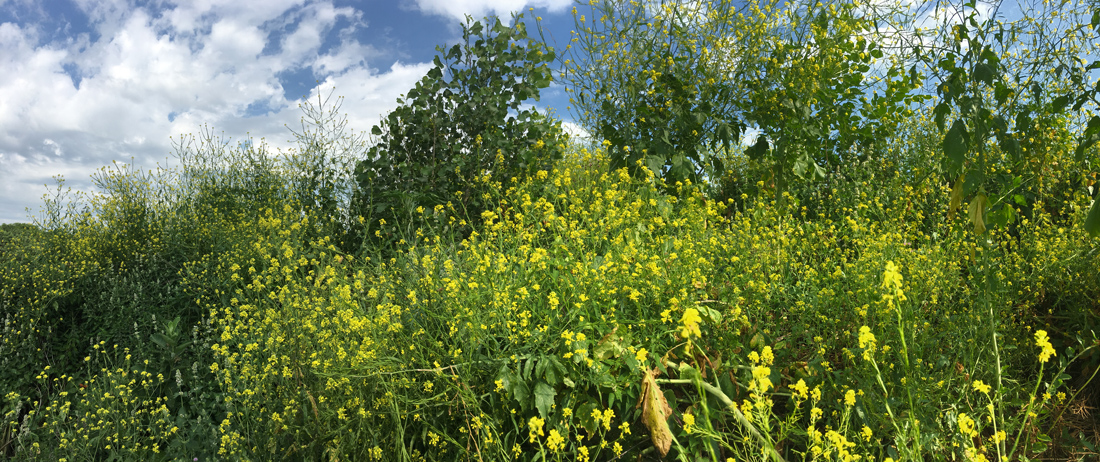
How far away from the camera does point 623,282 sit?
2.35 meters

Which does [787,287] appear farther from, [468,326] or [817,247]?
[468,326]

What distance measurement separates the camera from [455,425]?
7.28 ft

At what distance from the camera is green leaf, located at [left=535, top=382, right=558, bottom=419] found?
1869mm

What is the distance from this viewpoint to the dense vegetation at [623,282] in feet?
6.73

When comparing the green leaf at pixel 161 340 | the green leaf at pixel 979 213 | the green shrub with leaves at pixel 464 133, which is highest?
the green shrub with leaves at pixel 464 133

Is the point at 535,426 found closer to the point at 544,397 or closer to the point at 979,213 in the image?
the point at 544,397

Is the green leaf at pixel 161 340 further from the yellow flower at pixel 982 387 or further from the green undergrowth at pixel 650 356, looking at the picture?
the yellow flower at pixel 982 387

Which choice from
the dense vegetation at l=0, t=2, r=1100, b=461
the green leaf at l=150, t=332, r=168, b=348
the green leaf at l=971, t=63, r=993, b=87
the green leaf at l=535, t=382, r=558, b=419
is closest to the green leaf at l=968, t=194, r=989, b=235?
the dense vegetation at l=0, t=2, r=1100, b=461

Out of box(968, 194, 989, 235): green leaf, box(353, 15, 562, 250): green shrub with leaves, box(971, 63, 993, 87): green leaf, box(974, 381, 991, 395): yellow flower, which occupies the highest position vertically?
box(353, 15, 562, 250): green shrub with leaves

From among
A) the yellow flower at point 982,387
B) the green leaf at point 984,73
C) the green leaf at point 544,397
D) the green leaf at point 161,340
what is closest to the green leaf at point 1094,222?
the green leaf at point 984,73

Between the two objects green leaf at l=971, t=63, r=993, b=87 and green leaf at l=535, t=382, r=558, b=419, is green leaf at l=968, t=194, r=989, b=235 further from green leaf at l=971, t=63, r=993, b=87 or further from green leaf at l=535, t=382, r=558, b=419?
green leaf at l=535, t=382, r=558, b=419

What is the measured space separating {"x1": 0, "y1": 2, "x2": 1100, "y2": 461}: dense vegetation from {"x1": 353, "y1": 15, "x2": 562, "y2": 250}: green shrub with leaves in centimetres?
3

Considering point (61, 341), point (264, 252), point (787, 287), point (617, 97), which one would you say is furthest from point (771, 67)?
point (61, 341)

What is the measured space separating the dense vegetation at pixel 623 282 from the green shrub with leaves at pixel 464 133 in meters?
0.03
